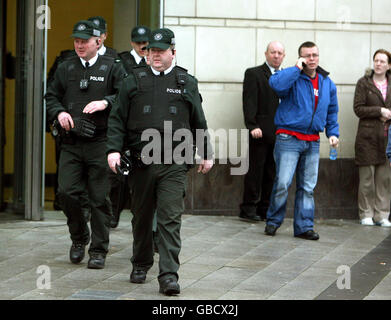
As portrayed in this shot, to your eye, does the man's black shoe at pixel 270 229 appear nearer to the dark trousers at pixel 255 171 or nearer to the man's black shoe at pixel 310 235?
Result: the man's black shoe at pixel 310 235

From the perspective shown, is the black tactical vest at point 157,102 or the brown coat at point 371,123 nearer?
the black tactical vest at point 157,102

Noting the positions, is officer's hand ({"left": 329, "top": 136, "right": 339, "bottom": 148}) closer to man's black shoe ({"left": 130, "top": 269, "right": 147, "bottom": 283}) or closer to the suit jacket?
the suit jacket

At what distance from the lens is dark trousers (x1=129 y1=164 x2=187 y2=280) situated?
6.77 metres

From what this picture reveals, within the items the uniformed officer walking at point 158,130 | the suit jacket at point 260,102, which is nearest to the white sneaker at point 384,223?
the suit jacket at point 260,102

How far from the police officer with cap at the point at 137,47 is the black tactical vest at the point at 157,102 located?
2201 mm

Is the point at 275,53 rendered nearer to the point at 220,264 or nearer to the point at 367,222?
the point at 367,222

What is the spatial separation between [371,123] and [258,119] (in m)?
1.43

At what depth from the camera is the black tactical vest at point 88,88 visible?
302 inches

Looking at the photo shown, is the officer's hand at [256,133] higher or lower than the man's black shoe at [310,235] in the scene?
higher

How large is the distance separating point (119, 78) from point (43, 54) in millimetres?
2485

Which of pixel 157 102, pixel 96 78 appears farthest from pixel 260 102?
pixel 157 102

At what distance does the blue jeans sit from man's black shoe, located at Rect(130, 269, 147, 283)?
2832 mm

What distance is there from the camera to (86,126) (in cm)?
755

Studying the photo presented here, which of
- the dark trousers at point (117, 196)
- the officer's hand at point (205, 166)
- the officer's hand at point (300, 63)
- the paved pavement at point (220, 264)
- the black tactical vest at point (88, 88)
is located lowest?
the paved pavement at point (220, 264)
